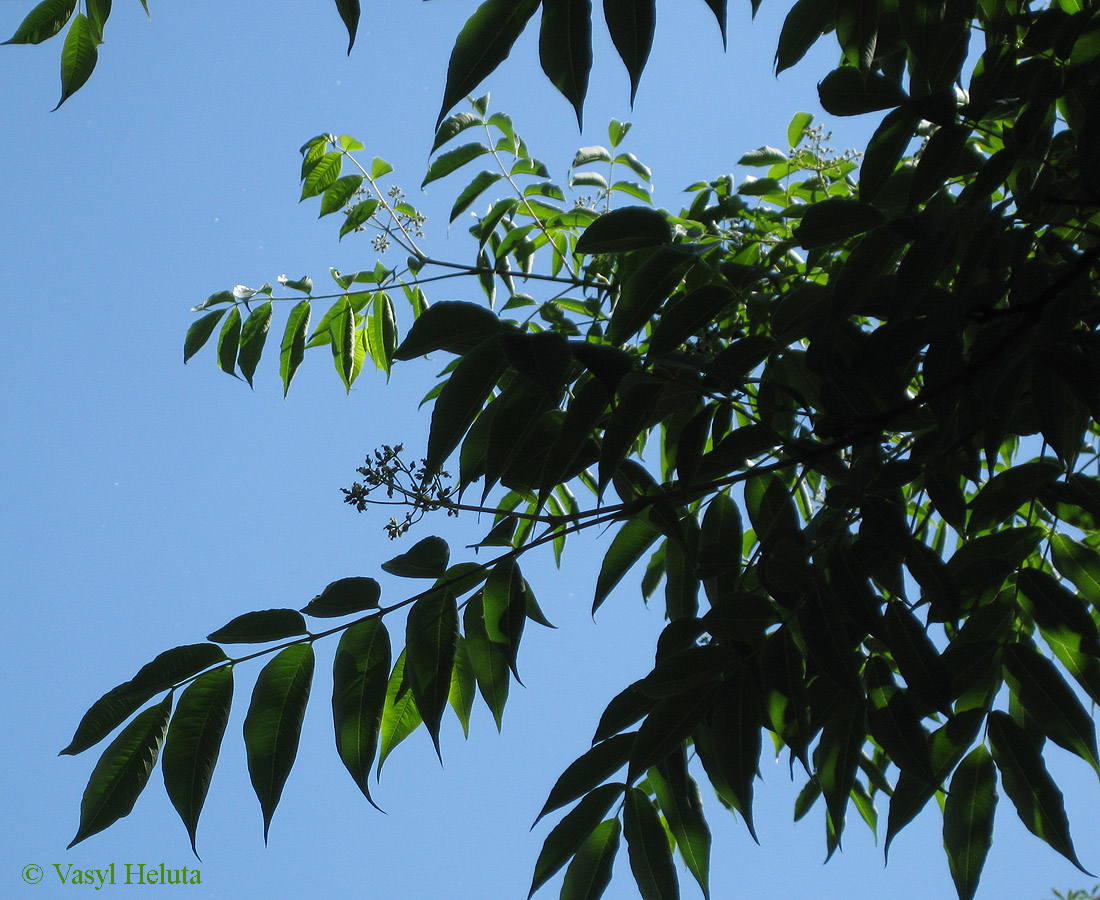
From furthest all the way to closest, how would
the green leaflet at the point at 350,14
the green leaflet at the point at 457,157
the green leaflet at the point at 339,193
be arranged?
the green leaflet at the point at 339,193, the green leaflet at the point at 457,157, the green leaflet at the point at 350,14

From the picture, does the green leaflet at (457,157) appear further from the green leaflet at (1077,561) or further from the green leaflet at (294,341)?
the green leaflet at (1077,561)

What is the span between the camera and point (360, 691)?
42.7 inches

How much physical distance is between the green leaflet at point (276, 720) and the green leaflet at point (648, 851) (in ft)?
1.42

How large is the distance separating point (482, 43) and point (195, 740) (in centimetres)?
86

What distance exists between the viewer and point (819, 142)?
1.79 meters

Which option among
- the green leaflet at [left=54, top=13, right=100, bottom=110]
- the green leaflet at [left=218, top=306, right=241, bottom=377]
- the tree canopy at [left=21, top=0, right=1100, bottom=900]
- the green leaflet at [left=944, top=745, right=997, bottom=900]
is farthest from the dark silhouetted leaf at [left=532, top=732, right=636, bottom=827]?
the green leaflet at [left=218, top=306, right=241, bottom=377]

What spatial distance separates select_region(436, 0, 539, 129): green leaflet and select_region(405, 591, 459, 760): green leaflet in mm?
600

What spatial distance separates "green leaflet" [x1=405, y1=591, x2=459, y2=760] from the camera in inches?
41.3

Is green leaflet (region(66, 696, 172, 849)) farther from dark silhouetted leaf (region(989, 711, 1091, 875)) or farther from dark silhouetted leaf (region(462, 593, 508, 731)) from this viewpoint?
dark silhouetted leaf (region(989, 711, 1091, 875))

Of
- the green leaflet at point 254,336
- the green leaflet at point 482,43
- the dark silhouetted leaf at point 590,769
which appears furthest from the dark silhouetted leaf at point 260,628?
the green leaflet at point 254,336

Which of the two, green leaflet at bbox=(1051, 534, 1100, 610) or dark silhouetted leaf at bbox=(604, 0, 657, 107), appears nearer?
dark silhouetted leaf at bbox=(604, 0, 657, 107)

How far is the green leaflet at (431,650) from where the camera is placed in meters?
1.05

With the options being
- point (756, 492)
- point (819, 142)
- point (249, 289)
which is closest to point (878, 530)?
point (756, 492)

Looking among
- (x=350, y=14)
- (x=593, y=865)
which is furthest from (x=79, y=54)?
(x=593, y=865)
